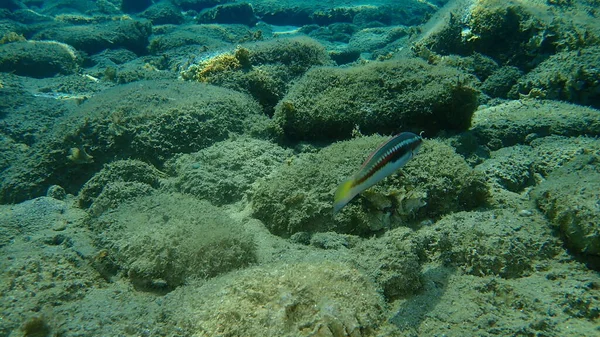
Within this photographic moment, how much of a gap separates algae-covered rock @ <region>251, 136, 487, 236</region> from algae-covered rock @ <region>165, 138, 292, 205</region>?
1.83ft

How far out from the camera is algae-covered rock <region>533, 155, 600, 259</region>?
8.75ft

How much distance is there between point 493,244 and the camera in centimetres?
279

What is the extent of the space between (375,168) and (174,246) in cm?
189

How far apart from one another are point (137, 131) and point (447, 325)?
4770 mm

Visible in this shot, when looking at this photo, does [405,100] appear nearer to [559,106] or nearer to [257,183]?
[257,183]

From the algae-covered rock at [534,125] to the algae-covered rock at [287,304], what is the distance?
154 inches

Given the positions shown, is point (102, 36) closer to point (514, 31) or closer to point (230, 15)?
point (230, 15)

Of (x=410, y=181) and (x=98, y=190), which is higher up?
(x=410, y=181)

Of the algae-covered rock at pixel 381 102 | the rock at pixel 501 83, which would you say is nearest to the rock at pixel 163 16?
the algae-covered rock at pixel 381 102

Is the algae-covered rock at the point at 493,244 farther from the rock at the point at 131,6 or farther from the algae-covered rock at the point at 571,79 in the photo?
the rock at the point at 131,6

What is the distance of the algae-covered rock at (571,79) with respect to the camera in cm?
598

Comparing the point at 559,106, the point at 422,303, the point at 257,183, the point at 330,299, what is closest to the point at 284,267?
the point at 330,299

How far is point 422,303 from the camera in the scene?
245 cm

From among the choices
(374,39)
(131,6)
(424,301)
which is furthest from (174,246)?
(131,6)
